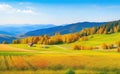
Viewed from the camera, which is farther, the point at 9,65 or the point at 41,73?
the point at 9,65

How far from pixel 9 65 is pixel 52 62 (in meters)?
9.25

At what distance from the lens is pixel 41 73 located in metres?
53.2

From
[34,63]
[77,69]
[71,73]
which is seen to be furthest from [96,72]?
[34,63]

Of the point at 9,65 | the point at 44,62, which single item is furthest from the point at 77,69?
the point at 9,65

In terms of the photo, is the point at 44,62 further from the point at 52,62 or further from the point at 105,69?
the point at 105,69

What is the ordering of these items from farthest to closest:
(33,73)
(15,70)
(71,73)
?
1. (15,70)
2. (33,73)
3. (71,73)

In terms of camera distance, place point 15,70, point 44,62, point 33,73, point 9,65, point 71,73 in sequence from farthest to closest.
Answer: point 44,62 < point 9,65 < point 15,70 < point 33,73 < point 71,73

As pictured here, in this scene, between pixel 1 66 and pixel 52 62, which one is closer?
pixel 1 66

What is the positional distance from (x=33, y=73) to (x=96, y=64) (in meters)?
17.1

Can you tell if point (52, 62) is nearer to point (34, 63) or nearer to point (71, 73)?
point (34, 63)

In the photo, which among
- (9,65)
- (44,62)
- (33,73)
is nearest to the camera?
(33,73)

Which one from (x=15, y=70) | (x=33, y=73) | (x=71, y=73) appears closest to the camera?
(x=71, y=73)

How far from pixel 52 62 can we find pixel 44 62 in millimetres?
1599

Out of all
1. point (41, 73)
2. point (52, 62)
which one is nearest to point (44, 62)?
point (52, 62)
